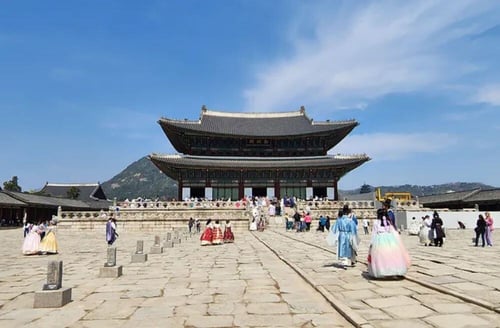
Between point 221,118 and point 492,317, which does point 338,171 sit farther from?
point 492,317

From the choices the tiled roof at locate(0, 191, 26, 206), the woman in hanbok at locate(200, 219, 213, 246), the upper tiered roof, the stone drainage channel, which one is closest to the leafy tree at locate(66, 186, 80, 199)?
the tiled roof at locate(0, 191, 26, 206)

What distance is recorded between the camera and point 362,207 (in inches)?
1321

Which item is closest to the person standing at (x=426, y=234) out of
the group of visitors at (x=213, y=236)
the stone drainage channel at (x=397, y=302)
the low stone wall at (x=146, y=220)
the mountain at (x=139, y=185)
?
the stone drainage channel at (x=397, y=302)

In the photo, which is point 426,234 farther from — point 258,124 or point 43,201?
point 43,201

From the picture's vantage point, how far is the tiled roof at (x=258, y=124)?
136 feet

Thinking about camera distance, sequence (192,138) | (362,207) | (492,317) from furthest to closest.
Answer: (192,138) → (362,207) → (492,317)

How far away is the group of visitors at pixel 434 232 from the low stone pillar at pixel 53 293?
44.9 feet

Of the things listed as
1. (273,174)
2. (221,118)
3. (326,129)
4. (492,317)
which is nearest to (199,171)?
(273,174)

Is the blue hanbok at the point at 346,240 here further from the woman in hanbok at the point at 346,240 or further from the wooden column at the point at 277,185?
the wooden column at the point at 277,185

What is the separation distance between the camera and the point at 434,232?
15539 mm

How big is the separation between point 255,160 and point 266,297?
34.1 m

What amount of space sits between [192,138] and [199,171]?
422 cm

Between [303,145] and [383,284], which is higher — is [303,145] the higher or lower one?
the higher one

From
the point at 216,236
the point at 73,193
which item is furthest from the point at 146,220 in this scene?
the point at 73,193
